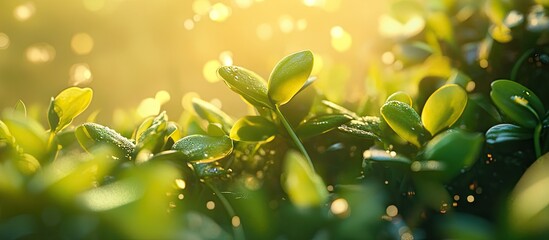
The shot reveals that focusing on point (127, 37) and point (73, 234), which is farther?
point (127, 37)

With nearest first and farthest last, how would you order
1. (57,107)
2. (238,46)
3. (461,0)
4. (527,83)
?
(57,107) < (527,83) < (461,0) < (238,46)

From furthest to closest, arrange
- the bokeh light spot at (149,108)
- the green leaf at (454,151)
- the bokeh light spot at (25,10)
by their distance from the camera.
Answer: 1. the bokeh light spot at (25,10)
2. the bokeh light spot at (149,108)
3. the green leaf at (454,151)

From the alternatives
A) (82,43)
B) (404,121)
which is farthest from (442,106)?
(82,43)

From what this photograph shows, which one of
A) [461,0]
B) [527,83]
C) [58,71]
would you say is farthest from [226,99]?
[527,83]

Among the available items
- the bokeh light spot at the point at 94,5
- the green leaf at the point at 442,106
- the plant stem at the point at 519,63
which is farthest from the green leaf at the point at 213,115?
the bokeh light spot at the point at 94,5

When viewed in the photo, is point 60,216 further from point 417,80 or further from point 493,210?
point 417,80

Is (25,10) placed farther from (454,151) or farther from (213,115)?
(454,151)

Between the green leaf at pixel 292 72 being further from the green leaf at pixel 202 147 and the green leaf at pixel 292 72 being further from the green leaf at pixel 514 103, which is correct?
the green leaf at pixel 514 103

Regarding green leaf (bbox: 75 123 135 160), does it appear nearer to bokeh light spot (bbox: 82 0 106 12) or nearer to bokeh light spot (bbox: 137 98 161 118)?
bokeh light spot (bbox: 137 98 161 118)
